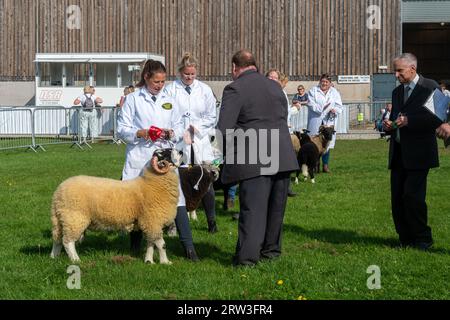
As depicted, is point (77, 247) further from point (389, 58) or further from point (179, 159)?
point (389, 58)

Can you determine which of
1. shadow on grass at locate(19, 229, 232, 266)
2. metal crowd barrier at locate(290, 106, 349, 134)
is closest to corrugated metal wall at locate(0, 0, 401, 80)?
metal crowd barrier at locate(290, 106, 349, 134)

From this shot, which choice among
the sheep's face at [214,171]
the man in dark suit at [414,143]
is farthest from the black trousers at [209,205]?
the man in dark suit at [414,143]

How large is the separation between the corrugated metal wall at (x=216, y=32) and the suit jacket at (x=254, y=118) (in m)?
32.0

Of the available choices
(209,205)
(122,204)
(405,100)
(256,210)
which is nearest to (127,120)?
(122,204)

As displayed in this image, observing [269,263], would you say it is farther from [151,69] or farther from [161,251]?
[151,69]

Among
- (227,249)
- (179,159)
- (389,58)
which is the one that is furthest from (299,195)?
(389,58)

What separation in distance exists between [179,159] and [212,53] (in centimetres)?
3236

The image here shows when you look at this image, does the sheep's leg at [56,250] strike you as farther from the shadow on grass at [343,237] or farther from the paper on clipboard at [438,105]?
the paper on clipboard at [438,105]

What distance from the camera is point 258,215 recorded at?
7.86m

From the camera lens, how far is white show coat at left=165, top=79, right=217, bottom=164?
9789 mm

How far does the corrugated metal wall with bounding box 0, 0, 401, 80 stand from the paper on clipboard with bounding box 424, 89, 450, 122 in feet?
101

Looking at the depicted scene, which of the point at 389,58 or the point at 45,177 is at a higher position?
the point at 389,58

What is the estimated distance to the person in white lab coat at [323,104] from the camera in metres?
16.3

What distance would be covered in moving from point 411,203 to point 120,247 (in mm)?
3415
